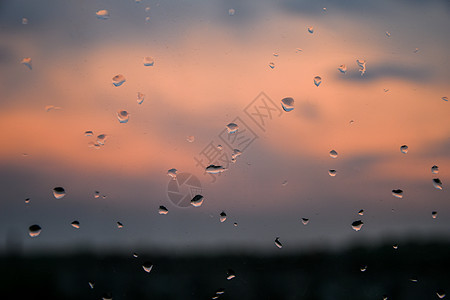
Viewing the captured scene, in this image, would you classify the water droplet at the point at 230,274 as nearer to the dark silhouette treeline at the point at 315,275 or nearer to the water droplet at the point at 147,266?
the water droplet at the point at 147,266

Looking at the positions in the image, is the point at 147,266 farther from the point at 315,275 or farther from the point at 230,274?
the point at 315,275

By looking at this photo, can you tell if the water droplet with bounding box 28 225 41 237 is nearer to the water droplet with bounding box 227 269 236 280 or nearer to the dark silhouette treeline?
the water droplet with bounding box 227 269 236 280

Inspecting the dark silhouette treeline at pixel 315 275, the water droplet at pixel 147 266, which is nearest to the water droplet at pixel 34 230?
the water droplet at pixel 147 266

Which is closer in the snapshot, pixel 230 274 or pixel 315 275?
pixel 230 274

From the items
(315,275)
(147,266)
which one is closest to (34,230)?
(147,266)

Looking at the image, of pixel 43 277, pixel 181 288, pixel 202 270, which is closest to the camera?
pixel 202 270

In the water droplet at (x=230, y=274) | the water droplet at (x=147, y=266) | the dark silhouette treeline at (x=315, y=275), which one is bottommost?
the dark silhouette treeline at (x=315, y=275)

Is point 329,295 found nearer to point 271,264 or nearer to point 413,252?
point 413,252

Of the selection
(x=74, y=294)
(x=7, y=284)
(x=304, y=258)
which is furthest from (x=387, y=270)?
(x=7, y=284)

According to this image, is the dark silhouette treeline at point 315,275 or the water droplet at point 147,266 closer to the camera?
the water droplet at point 147,266

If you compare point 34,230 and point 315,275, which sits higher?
point 34,230

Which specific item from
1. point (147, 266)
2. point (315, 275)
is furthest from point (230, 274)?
point (315, 275)
